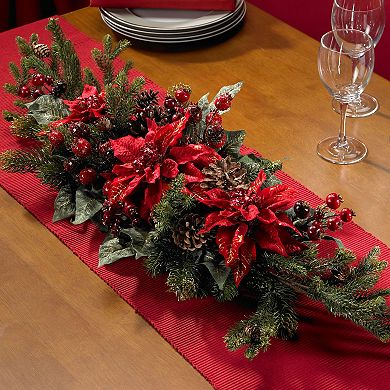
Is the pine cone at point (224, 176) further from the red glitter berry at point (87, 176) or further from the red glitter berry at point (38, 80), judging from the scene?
the red glitter berry at point (38, 80)

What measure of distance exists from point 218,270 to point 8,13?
193 cm


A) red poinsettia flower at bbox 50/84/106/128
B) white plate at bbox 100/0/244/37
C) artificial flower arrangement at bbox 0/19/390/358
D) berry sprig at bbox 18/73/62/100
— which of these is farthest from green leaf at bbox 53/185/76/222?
white plate at bbox 100/0/244/37

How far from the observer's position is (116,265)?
3.74ft

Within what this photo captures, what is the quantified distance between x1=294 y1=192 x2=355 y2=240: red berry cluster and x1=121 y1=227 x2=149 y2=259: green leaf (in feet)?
0.67

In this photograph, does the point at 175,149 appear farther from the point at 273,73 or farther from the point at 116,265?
A: the point at 273,73

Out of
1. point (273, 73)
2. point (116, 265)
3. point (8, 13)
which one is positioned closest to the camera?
point (116, 265)

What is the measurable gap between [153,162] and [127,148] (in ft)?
0.17

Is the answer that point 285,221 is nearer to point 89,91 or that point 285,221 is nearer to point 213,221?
point 213,221

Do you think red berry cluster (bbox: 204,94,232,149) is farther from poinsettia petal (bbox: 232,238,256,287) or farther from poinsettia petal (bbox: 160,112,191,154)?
poinsettia petal (bbox: 232,238,256,287)

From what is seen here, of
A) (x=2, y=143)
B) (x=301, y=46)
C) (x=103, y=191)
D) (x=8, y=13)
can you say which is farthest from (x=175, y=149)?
(x=8, y=13)

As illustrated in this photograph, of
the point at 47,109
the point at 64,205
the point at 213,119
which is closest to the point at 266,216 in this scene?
the point at 213,119

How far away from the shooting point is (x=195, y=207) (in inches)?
41.6

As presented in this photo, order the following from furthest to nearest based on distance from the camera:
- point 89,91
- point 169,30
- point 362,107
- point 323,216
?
point 169,30
point 362,107
point 89,91
point 323,216

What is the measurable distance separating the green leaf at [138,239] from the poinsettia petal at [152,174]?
0.07 meters
